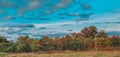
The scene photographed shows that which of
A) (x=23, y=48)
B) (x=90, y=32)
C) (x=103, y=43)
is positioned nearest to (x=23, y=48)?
(x=23, y=48)

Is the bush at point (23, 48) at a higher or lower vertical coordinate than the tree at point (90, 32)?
lower

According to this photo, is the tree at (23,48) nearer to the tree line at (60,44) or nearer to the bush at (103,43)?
the tree line at (60,44)

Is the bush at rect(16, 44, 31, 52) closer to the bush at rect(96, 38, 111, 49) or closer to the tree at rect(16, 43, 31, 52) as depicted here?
the tree at rect(16, 43, 31, 52)

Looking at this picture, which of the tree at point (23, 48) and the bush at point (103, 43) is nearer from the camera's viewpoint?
Answer: the tree at point (23, 48)

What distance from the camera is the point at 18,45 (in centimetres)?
7000

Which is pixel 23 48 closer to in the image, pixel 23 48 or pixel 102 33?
pixel 23 48

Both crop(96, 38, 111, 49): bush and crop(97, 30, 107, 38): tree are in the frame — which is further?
crop(97, 30, 107, 38): tree

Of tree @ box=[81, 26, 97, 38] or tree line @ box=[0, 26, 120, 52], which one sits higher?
Result: tree @ box=[81, 26, 97, 38]

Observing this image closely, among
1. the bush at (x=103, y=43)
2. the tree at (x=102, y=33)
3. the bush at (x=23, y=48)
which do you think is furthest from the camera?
the tree at (x=102, y=33)

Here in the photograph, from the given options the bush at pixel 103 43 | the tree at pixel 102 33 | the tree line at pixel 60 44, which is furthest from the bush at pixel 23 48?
the tree at pixel 102 33

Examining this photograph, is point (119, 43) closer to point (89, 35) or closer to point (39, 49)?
point (89, 35)

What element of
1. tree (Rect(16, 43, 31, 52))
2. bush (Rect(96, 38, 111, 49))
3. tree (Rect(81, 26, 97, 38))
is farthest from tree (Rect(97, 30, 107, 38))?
tree (Rect(16, 43, 31, 52))

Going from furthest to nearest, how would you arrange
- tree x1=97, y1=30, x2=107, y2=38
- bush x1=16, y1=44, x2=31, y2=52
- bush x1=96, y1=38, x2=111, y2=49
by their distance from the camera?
1. tree x1=97, y1=30, x2=107, y2=38
2. bush x1=96, y1=38, x2=111, y2=49
3. bush x1=16, y1=44, x2=31, y2=52

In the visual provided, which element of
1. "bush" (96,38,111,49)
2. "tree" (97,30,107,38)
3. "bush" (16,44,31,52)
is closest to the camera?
"bush" (16,44,31,52)
